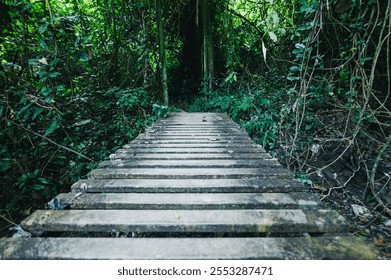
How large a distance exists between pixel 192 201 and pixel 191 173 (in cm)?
48

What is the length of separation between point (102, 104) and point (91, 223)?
453 cm

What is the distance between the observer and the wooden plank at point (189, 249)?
3.14 feet

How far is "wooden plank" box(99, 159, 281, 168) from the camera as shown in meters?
2.01

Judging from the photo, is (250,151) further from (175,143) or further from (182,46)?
(182,46)

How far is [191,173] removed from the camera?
184 centimetres

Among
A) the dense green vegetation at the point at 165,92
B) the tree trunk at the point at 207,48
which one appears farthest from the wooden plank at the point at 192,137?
the tree trunk at the point at 207,48

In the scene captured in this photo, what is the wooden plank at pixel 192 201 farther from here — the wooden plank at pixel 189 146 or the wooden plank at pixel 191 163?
the wooden plank at pixel 189 146

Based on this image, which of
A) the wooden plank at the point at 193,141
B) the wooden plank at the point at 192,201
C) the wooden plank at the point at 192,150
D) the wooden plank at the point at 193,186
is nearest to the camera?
the wooden plank at the point at 192,201

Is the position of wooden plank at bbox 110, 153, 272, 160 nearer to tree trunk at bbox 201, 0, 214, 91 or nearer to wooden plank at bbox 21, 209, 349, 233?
wooden plank at bbox 21, 209, 349, 233

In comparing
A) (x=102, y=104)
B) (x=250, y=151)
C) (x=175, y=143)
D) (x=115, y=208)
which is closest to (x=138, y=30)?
(x=102, y=104)

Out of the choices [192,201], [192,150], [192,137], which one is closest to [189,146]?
[192,150]

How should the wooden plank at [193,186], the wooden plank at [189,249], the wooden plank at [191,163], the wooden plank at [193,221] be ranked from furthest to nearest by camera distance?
the wooden plank at [191,163] < the wooden plank at [193,186] < the wooden plank at [193,221] < the wooden plank at [189,249]

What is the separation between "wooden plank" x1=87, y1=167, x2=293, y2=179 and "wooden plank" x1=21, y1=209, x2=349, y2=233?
0.53 meters

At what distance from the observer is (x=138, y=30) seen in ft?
21.6
